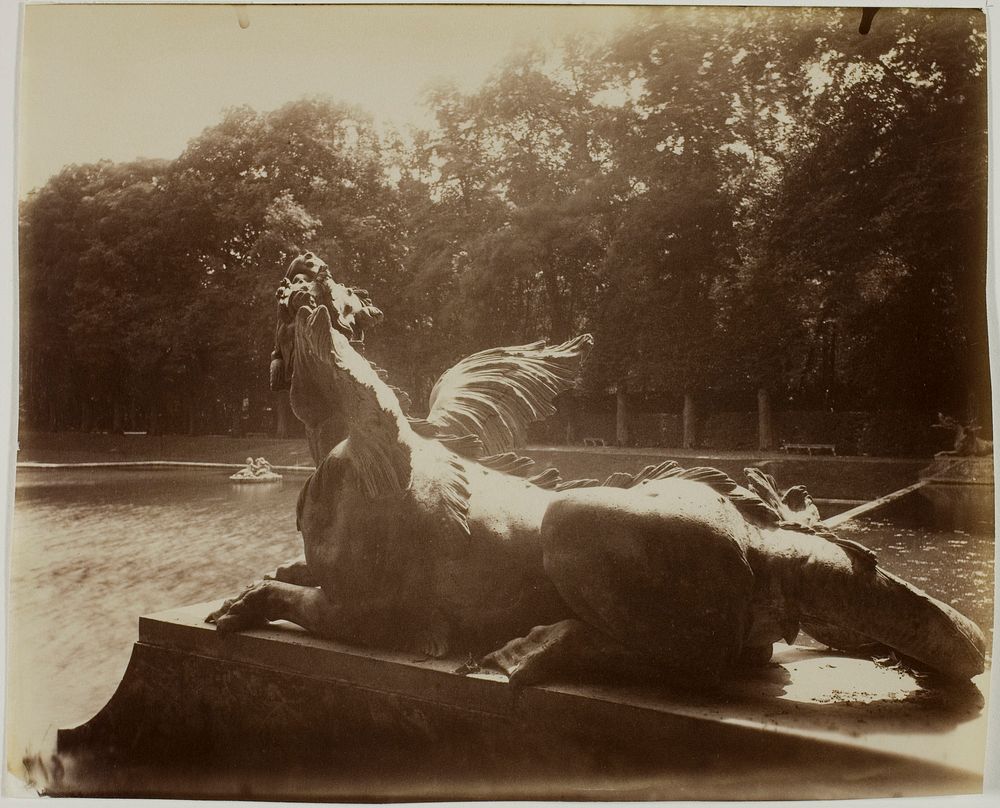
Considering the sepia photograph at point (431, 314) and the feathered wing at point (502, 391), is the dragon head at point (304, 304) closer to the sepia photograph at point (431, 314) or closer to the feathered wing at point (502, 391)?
the sepia photograph at point (431, 314)

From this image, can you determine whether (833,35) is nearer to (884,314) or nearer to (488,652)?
(884,314)

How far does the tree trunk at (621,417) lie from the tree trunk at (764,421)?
0.58 m

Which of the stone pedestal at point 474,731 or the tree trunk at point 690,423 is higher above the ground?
the tree trunk at point 690,423

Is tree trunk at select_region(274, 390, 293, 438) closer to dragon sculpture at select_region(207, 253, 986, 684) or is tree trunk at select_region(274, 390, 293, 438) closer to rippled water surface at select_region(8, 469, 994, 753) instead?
rippled water surface at select_region(8, 469, 994, 753)

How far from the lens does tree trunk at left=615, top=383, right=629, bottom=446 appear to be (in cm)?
381

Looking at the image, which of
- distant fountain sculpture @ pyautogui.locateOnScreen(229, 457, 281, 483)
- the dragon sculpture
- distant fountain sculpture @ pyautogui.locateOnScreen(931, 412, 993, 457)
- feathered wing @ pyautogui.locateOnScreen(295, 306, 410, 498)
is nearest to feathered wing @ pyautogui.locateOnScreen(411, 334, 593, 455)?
the dragon sculpture

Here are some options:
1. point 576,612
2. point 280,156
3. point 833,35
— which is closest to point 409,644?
point 576,612

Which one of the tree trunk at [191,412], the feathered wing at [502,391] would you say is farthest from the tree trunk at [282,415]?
the feathered wing at [502,391]

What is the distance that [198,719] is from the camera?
3.54 meters

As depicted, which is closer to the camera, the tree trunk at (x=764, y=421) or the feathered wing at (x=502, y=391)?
the feathered wing at (x=502, y=391)

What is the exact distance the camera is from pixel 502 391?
3.58 m

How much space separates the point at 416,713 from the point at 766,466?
5.89 ft

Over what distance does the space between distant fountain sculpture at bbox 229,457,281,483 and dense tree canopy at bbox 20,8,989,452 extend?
20 cm

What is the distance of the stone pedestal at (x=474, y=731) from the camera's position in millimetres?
2994
